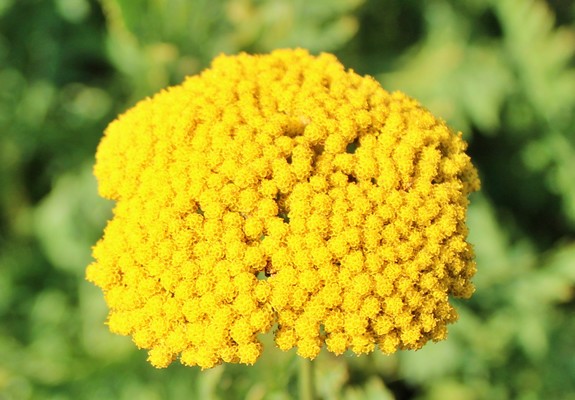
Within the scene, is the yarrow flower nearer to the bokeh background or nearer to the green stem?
the green stem

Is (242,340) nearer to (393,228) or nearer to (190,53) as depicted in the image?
(393,228)

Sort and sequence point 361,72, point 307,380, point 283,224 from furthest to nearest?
point 361,72
point 307,380
point 283,224

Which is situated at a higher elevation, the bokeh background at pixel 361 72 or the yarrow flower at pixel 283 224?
the bokeh background at pixel 361 72

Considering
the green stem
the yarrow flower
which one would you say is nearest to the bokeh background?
the green stem

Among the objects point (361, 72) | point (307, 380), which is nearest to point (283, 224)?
point (307, 380)

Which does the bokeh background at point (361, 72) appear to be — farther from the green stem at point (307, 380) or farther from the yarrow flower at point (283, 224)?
the yarrow flower at point (283, 224)

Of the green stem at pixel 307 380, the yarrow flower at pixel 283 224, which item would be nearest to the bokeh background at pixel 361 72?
the green stem at pixel 307 380

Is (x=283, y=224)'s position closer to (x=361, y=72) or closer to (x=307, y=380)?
(x=307, y=380)
